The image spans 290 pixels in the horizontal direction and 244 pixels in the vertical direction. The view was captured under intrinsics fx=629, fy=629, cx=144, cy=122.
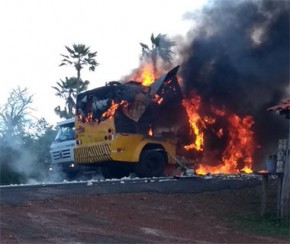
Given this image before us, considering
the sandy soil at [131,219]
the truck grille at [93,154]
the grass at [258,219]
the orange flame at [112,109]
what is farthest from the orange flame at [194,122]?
the sandy soil at [131,219]

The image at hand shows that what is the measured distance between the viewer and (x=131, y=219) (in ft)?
38.5

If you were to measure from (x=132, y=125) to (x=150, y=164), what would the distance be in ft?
4.53

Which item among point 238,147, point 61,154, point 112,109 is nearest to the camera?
point 112,109

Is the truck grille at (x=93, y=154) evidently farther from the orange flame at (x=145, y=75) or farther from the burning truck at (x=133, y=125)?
the orange flame at (x=145, y=75)

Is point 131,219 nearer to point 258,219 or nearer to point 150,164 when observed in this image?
point 258,219

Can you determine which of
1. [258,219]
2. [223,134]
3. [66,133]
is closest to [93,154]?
[66,133]

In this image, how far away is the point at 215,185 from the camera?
16016 millimetres

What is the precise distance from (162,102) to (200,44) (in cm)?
517

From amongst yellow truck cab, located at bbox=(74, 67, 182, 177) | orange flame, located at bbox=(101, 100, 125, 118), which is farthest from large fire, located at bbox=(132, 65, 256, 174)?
orange flame, located at bbox=(101, 100, 125, 118)

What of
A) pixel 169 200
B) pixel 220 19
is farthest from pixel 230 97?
pixel 169 200

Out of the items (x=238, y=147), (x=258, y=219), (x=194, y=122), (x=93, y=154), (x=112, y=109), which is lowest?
(x=258, y=219)

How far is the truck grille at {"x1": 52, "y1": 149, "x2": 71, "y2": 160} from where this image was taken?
890 inches

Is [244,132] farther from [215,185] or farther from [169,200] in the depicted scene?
[169,200]

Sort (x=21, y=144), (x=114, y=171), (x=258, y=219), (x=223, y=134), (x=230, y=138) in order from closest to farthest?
(x=258, y=219), (x=114, y=171), (x=223, y=134), (x=230, y=138), (x=21, y=144)
